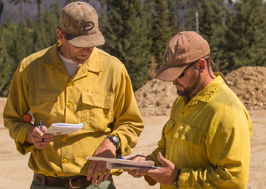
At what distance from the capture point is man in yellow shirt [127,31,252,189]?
6.48ft

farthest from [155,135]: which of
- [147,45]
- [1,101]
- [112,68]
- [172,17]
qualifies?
[172,17]

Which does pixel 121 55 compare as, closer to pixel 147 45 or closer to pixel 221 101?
pixel 147 45

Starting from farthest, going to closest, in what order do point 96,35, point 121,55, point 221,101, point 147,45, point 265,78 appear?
point 147,45
point 121,55
point 265,78
point 96,35
point 221,101

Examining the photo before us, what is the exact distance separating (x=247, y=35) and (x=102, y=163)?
28912mm

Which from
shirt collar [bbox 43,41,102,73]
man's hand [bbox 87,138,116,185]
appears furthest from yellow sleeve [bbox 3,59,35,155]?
man's hand [bbox 87,138,116,185]

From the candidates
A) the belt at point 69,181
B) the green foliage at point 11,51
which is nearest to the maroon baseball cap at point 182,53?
the belt at point 69,181

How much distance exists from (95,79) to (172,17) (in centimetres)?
4368

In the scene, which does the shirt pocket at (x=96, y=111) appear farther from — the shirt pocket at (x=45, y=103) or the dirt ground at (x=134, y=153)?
the dirt ground at (x=134, y=153)

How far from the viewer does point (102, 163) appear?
2539 mm

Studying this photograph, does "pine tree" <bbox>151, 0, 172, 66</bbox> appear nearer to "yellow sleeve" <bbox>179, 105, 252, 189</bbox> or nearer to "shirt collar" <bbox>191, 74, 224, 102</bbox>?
"shirt collar" <bbox>191, 74, 224, 102</bbox>

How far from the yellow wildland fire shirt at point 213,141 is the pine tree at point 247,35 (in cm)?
2662

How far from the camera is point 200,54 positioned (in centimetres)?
220

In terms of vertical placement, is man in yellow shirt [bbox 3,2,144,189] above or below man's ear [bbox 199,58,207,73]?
below

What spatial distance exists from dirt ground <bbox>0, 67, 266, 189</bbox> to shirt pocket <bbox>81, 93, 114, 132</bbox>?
352 cm
